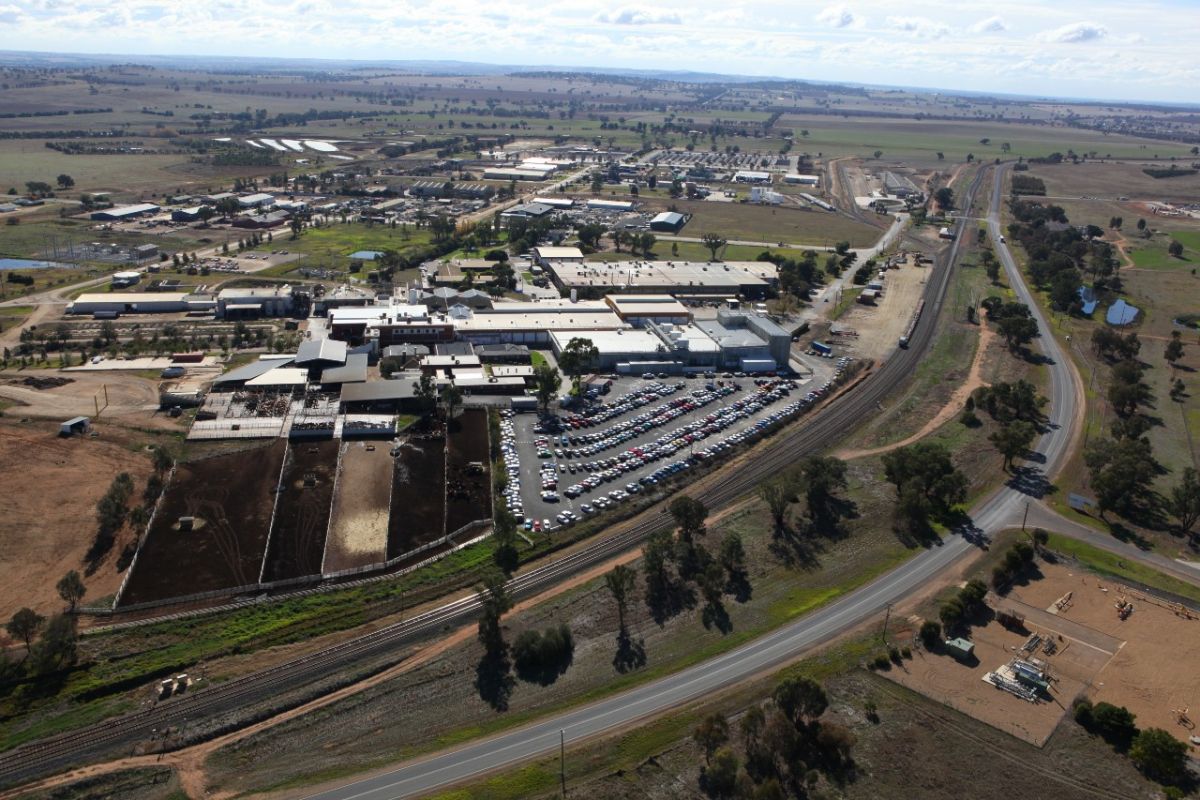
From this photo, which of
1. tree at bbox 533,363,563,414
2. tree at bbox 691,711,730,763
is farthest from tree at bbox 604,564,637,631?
tree at bbox 533,363,563,414

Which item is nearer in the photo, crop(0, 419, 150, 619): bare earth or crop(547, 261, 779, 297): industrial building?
crop(0, 419, 150, 619): bare earth

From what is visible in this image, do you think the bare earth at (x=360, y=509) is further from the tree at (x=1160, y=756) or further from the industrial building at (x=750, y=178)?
the industrial building at (x=750, y=178)

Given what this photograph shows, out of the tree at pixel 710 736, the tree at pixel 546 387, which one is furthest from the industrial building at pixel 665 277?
the tree at pixel 710 736

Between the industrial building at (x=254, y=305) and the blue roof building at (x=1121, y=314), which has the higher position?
the blue roof building at (x=1121, y=314)

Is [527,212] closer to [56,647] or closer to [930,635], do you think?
[56,647]

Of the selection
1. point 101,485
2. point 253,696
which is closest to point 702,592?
point 253,696

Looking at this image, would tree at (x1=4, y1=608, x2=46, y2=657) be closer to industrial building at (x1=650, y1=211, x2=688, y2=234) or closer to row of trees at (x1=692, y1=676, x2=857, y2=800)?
row of trees at (x1=692, y1=676, x2=857, y2=800)
